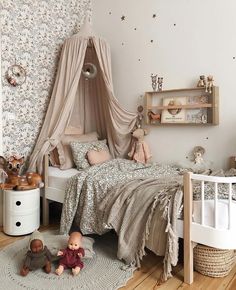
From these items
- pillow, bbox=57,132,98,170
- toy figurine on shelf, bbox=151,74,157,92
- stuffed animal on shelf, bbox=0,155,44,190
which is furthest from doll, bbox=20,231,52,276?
toy figurine on shelf, bbox=151,74,157,92

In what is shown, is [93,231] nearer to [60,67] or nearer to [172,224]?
[172,224]

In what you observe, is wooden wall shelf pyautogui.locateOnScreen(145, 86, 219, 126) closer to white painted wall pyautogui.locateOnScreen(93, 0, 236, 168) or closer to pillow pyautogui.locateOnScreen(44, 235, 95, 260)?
white painted wall pyautogui.locateOnScreen(93, 0, 236, 168)

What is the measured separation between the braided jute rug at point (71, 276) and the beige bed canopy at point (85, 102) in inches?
39.1

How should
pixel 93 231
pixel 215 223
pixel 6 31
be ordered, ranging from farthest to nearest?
pixel 6 31
pixel 93 231
pixel 215 223

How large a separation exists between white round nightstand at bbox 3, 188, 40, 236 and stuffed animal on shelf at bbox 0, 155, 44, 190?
0.06 meters

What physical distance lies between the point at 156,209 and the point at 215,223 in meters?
0.40

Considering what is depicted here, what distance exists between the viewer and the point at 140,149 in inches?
122

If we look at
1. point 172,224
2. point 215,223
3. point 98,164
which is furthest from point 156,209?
point 98,164

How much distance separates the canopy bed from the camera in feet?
6.02

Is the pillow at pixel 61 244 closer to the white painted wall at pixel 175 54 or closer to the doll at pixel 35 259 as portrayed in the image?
the doll at pixel 35 259

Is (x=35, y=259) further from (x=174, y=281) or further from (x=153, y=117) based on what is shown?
(x=153, y=117)

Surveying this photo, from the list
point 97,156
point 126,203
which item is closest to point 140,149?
point 97,156

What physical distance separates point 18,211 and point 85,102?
1553 millimetres

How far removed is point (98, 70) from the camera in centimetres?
330
